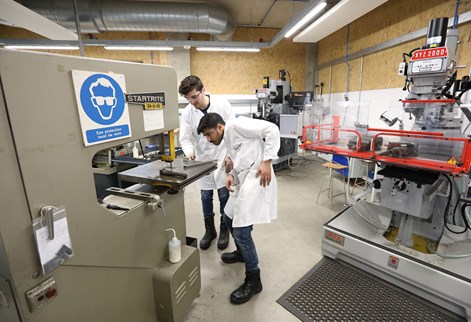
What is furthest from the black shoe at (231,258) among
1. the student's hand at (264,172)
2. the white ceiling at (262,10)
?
the white ceiling at (262,10)

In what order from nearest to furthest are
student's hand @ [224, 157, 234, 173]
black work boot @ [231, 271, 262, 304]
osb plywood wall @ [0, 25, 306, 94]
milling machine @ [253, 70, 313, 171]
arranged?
black work boot @ [231, 271, 262, 304] → student's hand @ [224, 157, 234, 173] → milling machine @ [253, 70, 313, 171] → osb plywood wall @ [0, 25, 306, 94]

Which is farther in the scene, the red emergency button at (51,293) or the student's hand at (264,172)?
the student's hand at (264,172)

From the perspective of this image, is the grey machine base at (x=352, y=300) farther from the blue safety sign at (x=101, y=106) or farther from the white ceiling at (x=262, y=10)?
the white ceiling at (x=262, y=10)

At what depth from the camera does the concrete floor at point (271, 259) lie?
63.9 inches

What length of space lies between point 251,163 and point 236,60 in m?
5.34

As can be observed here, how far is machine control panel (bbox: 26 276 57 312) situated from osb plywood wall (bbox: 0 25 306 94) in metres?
5.93

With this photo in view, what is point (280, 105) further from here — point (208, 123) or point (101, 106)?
→ point (101, 106)

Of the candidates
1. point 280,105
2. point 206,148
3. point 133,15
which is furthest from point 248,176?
point 133,15

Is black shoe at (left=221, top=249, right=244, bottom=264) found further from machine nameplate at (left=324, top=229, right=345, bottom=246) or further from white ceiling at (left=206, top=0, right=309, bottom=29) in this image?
white ceiling at (left=206, top=0, right=309, bottom=29)

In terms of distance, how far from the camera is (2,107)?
0.61 meters

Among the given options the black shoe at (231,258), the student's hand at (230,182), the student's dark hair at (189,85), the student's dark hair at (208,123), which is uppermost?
the student's dark hair at (189,85)

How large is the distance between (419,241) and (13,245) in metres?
2.50

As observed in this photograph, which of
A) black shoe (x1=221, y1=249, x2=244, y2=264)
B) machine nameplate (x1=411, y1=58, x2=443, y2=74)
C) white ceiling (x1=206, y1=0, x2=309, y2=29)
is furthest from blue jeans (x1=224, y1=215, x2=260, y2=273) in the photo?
white ceiling (x1=206, y1=0, x2=309, y2=29)

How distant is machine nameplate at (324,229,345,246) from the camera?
197 cm
